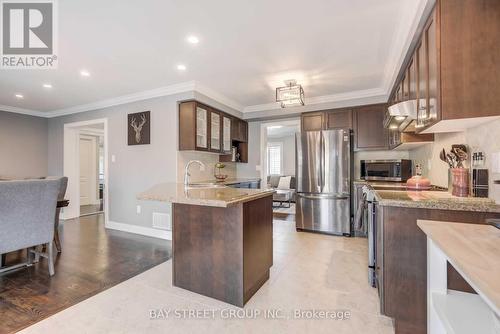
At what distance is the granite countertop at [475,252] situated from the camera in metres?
0.64

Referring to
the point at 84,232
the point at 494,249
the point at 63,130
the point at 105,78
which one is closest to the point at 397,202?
the point at 494,249

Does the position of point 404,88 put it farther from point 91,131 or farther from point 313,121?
point 91,131

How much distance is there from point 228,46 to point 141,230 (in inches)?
125

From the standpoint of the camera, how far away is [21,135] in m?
4.87

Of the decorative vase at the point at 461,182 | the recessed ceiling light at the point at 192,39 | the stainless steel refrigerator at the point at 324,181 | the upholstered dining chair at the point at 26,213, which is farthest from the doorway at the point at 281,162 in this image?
the upholstered dining chair at the point at 26,213

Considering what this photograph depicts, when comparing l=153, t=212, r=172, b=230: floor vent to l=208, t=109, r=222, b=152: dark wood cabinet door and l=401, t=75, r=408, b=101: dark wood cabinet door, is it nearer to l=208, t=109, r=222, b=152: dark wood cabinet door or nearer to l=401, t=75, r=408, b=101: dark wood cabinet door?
l=208, t=109, r=222, b=152: dark wood cabinet door

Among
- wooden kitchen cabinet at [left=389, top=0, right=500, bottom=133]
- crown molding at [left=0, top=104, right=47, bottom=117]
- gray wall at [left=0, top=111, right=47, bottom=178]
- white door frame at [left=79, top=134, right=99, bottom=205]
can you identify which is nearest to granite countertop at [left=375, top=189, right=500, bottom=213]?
wooden kitchen cabinet at [left=389, top=0, right=500, bottom=133]

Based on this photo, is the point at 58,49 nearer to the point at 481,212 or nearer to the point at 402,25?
the point at 402,25

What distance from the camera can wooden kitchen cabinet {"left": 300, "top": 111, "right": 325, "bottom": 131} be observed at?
4.28m

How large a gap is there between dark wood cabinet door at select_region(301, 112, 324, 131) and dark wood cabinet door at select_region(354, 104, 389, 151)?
58cm

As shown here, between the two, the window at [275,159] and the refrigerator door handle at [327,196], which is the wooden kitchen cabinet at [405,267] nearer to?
the refrigerator door handle at [327,196]

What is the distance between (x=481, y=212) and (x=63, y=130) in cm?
651

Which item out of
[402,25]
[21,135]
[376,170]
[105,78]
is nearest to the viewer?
[402,25]

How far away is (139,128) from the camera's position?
394 cm
